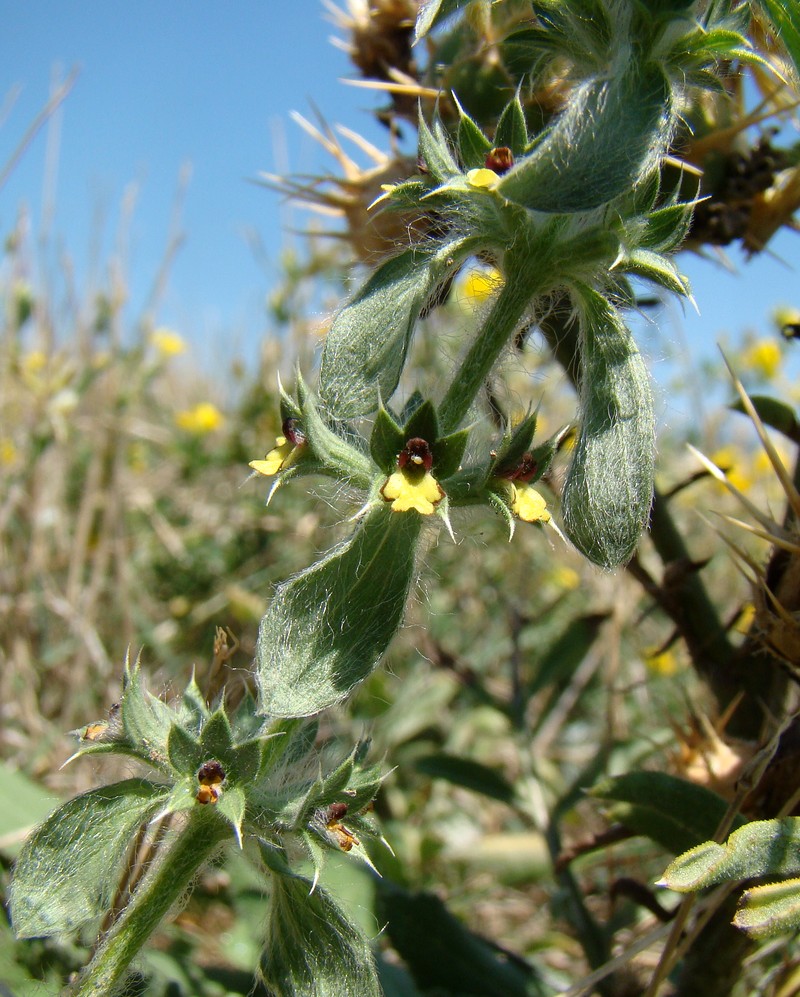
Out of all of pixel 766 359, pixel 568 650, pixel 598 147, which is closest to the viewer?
pixel 598 147

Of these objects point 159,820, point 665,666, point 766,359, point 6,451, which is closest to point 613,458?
point 159,820

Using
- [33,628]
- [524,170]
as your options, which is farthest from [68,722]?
[524,170]

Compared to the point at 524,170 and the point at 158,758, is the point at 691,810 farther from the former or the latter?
the point at 524,170

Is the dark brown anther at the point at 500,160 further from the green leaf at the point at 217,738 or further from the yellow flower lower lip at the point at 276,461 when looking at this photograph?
the green leaf at the point at 217,738

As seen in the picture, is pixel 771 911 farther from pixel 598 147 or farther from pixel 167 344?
pixel 167 344

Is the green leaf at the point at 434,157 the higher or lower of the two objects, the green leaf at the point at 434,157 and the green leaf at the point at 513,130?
the lower

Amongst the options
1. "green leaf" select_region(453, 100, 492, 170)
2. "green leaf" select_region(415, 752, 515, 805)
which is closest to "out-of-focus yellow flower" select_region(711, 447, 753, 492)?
"green leaf" select_region(415, 752, 515, 805)

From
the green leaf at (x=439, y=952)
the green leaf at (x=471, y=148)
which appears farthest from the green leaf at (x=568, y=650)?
the green leaf at (x=471, y=148)
